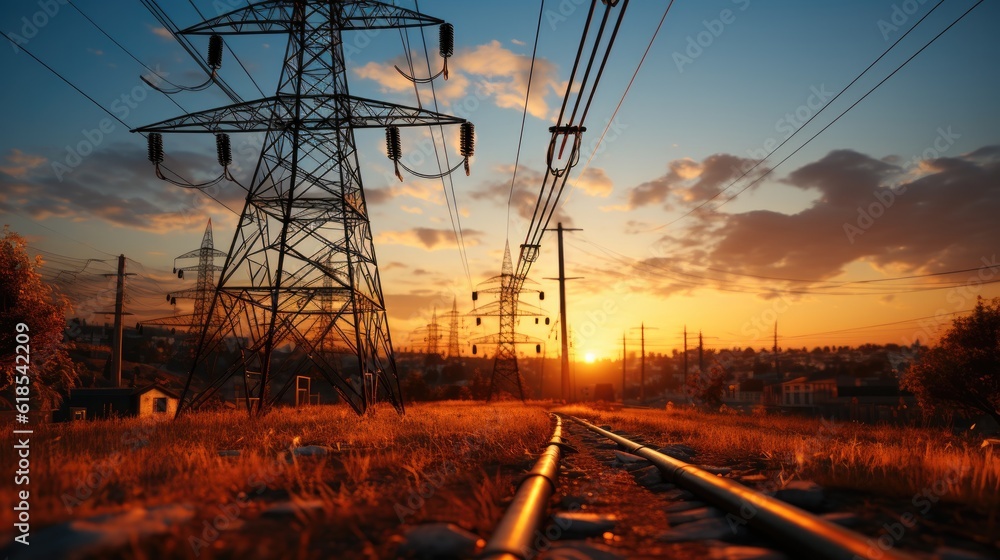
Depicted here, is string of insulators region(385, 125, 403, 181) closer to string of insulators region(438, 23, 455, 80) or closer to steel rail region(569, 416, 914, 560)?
string of insulators region(438, 23, 455, 80)

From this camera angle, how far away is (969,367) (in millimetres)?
34000

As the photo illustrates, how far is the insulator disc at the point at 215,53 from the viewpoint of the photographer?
55.6ft

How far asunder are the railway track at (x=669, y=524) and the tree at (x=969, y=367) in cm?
3706

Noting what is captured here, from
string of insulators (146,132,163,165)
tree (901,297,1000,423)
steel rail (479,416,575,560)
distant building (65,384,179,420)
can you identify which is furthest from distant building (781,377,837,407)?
steel rail (479,416,575,560)

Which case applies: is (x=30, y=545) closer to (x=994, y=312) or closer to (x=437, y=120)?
(x=437, y=120)

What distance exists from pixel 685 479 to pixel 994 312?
3923cm

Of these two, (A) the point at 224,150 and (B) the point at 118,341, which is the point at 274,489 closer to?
(A) the point at 224,150

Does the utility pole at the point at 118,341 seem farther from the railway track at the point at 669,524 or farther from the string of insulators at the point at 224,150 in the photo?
the railway track at the point at 669,524

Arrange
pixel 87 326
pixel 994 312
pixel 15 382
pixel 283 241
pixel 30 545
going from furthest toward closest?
1. pixel 87 326
2. pixel 994 312
3. pixel 15 382
4. pixel 283 241
5. pixel 30 545

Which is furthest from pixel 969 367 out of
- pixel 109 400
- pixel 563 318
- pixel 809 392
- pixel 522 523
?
pixel 809 392

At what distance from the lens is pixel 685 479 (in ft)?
19.4

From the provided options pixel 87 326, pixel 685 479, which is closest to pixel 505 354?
pixel 685 479

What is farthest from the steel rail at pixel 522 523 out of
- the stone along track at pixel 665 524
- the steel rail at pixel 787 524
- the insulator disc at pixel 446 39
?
the insulator disc at pixel 446 39

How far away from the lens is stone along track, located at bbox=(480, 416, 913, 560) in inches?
119
